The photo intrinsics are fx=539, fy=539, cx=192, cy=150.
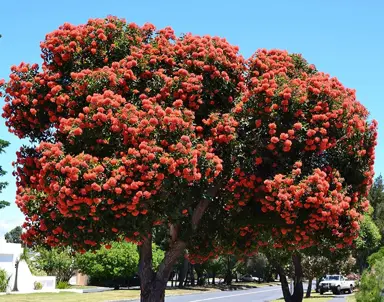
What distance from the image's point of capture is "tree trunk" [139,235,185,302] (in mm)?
13312

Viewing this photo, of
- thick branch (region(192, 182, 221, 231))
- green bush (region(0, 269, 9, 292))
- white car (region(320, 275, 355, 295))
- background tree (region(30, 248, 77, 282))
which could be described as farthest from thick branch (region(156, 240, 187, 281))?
white car (region(320, 275, 355, 295))

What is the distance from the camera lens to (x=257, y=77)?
498 inches

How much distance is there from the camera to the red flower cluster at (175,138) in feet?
34.0

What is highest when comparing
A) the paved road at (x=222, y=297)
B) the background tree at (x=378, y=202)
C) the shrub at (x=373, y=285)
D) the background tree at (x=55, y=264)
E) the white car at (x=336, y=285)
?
the background tree at (x=378, y=202)

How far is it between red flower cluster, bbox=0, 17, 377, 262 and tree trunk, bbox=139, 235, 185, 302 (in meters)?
0.56

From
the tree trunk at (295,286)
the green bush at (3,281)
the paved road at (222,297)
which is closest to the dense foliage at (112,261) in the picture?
the paved road at (222,297)

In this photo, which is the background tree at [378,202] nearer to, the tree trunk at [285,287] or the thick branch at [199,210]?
the tree trunk at [285,287]

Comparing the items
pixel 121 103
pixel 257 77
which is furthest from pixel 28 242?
pixel 257 77

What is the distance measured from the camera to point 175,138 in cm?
1071

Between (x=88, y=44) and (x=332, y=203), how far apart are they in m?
6.55

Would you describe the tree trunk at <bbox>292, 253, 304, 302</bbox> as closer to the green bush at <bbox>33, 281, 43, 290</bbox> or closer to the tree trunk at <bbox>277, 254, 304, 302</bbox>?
the tree trunk at <bbox>277, 254, 304, 302</bbox>

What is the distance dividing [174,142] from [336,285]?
128 ft

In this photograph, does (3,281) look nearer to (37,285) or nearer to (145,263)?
(37,285)

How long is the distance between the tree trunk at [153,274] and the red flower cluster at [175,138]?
56cm
